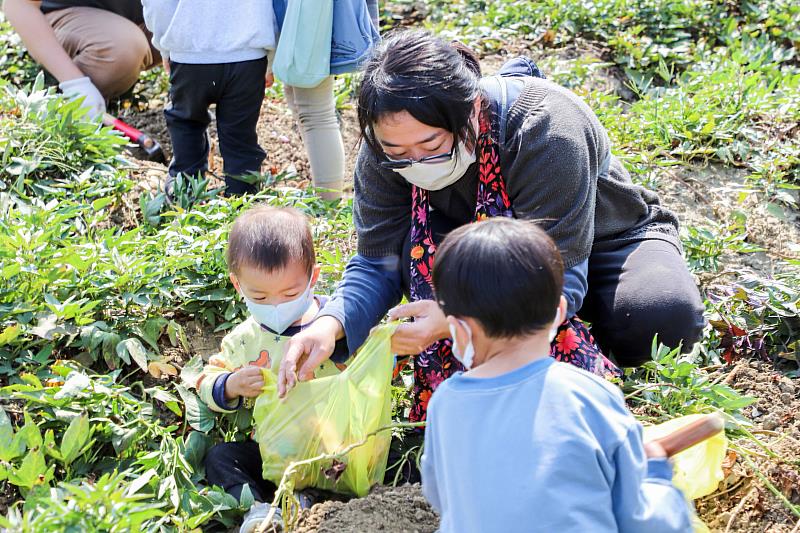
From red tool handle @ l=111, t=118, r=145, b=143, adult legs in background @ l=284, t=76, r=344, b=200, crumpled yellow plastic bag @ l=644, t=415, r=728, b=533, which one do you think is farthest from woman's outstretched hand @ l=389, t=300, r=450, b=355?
red tool handle @ l=111, t=118, r=145, b=143

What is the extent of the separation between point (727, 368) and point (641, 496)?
4.61 ft

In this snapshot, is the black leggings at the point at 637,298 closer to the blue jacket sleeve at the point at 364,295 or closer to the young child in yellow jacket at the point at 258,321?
the blue jacket sleeve at the point at 364,295

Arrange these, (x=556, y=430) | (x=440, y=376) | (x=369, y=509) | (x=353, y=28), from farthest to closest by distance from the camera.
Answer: (x=353, y=28), (x=440, y=376), (x=369, y=509), (x=556, y=430)

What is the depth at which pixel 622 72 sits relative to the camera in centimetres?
460

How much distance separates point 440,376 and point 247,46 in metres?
1.64

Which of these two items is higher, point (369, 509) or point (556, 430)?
point (556, 430)

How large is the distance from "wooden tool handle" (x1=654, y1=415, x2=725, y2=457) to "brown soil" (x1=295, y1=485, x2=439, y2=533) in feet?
2.17

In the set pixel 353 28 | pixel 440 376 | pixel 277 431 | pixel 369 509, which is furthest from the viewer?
pixel 353 28

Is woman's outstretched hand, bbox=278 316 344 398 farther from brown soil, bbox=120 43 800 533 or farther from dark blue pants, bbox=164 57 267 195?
dark blue pants, bbox=164 57 267 195

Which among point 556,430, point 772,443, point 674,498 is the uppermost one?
point 556,430

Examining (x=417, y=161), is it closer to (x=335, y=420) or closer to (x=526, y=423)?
(x=335, y=420)

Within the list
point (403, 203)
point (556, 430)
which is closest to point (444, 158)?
point (403, 203)

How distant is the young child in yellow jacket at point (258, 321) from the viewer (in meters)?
2.25

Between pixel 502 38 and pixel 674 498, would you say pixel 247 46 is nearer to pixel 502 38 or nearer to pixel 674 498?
pixel 502 38
